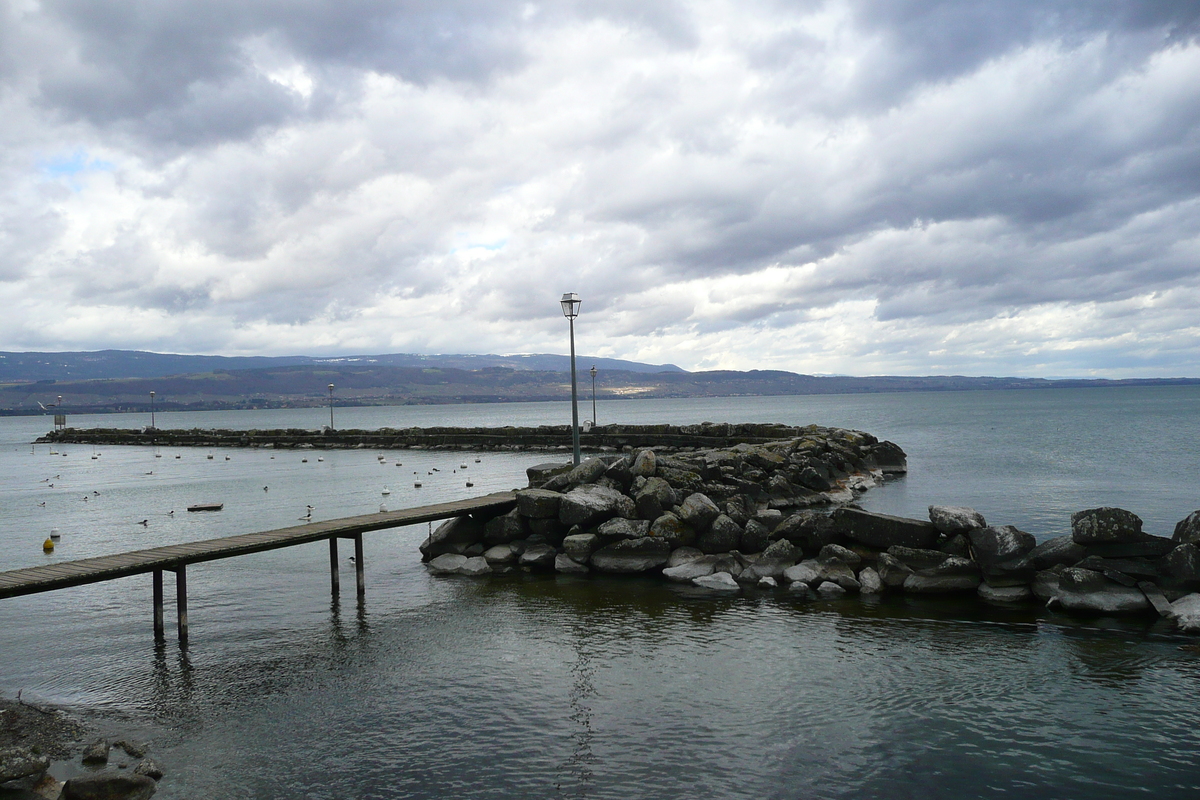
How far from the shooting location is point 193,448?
7550 cm

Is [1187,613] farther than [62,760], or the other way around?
[1187,613]

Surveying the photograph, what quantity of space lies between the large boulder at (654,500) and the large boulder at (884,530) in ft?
13.5

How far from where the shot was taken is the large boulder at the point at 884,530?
1609 centimetres

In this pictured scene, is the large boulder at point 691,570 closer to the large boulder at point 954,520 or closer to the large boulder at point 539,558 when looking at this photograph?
the large boulder at point 539,558

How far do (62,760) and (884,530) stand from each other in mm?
14138

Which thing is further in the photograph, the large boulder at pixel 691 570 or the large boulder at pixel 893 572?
the large boulder at pixel 691 570

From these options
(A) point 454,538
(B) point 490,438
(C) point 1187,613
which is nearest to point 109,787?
(A) point 454,538

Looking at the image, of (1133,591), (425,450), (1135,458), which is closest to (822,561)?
(1133,591)

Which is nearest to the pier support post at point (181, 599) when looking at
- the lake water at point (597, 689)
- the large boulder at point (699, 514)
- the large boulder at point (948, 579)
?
the lake water at point (597, 689)

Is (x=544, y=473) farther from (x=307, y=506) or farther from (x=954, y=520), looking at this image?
(x=954, y=520)

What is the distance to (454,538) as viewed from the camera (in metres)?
19.7

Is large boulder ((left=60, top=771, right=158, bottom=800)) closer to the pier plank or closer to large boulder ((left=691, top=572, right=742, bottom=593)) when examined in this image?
the pier plank

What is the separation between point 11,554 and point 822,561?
2199 cm

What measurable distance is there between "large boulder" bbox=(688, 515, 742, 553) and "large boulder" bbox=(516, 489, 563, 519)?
11.8ft
